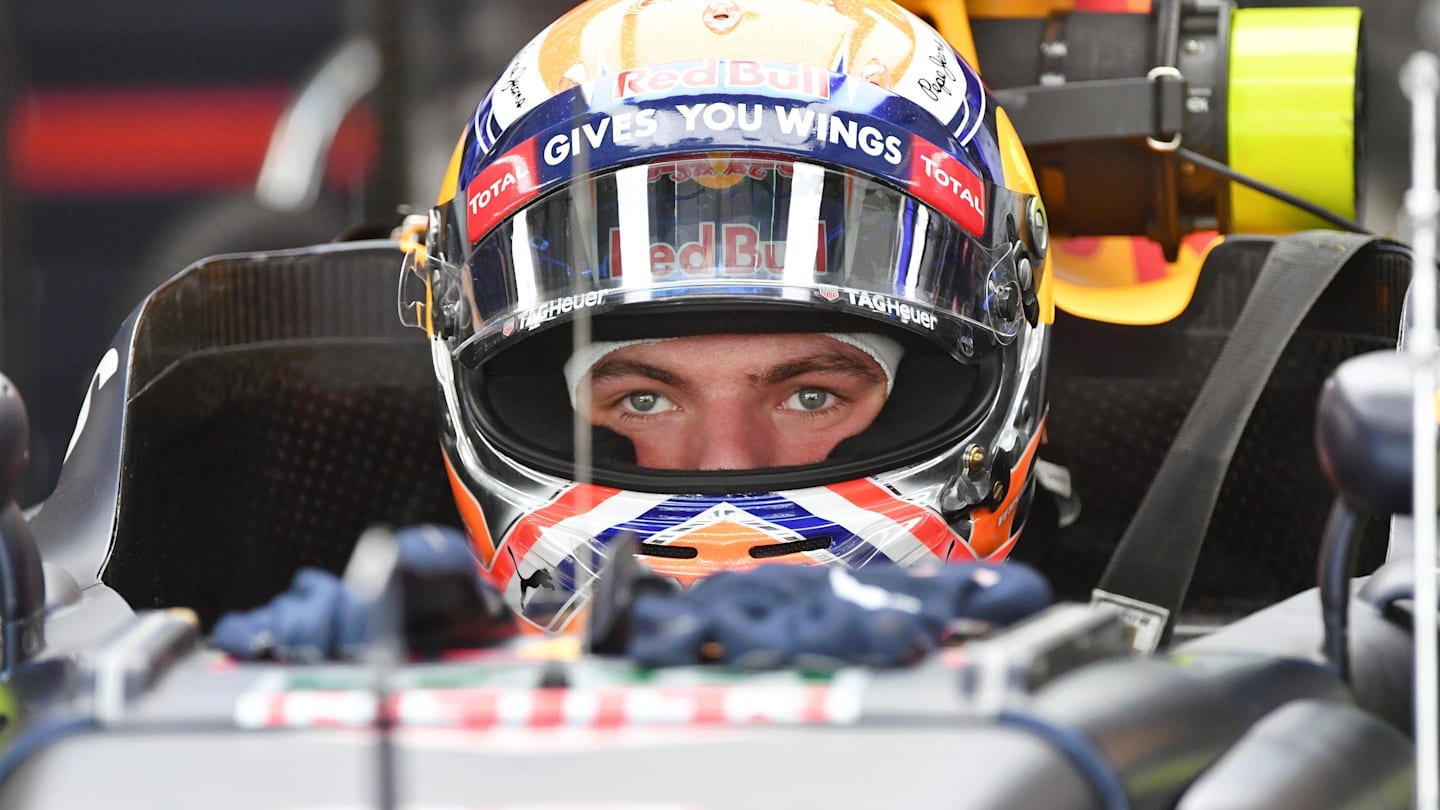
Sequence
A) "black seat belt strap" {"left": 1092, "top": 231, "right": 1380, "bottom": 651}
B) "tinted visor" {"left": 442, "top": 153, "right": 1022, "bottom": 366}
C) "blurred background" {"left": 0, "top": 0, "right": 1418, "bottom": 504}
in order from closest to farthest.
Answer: "tinted visor" {"left": 442, "top": 153, "right": 1022, "bottom": 366}
"black seat belt strap" {"left": 1092, "top": 231, "right": 1380, "bottom": 651}
"blurred background" {"left": 0, "top": 0, "right": 1418, "bottom": 504}

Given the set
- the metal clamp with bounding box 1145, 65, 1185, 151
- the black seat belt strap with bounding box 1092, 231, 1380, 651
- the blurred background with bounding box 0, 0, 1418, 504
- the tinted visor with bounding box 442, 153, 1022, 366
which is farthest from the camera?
the blurred background with bounding box 0, 0, 1418, 504

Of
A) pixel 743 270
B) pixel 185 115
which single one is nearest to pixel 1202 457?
pixel 743 270

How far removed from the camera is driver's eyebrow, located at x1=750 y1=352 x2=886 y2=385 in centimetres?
194

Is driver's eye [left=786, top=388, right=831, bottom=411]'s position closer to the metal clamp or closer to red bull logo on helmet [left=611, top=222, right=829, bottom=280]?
red bull logo on helmet [left=611, top=222, right=829, bottom=280]

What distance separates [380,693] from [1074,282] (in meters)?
1.66

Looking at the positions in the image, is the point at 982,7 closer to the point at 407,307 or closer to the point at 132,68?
the point at 407,307

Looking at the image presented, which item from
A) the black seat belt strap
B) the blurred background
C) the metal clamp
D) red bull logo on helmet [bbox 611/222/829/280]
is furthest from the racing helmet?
the blurred background

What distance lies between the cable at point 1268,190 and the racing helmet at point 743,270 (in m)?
0.29

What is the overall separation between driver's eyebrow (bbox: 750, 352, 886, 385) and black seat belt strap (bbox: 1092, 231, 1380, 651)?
301 millimetres

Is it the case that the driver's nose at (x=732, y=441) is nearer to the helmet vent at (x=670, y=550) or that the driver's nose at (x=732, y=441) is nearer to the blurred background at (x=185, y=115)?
the helmet vent at (x=670, y=550)

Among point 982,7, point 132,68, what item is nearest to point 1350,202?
point 982,7

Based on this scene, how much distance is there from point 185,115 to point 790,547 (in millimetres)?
3918

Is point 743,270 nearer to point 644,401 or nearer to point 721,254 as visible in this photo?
point 721,254

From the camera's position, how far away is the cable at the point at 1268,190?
7.33ft
